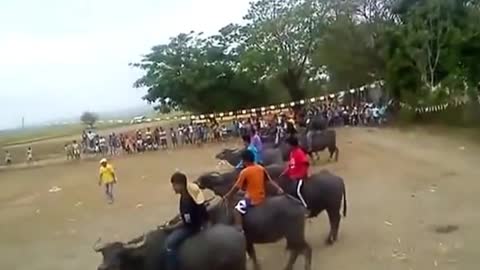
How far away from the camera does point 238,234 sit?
8.00 meters

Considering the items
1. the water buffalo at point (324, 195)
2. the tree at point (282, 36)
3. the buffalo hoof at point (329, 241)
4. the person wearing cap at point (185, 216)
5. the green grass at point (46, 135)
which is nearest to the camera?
the person wearing cap at point (185, 216)

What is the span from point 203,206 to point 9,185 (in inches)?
898

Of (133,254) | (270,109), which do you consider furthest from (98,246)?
(270,109)

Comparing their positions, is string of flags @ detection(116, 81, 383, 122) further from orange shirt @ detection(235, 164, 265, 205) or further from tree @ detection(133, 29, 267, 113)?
orange shirt @ detection(235, 164, 265, 205)

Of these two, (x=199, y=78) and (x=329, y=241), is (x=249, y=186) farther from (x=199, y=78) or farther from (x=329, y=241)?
(x=199, y=78)

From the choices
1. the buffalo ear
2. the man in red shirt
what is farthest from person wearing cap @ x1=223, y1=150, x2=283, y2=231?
the man in red shirt

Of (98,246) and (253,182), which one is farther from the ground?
(253,182)

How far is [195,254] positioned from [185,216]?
46cm

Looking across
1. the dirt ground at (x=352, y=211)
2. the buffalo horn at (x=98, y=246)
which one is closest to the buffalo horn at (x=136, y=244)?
the buffalo horn at (x=98, y=246)

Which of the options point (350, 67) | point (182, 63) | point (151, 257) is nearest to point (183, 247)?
point (151, 257)

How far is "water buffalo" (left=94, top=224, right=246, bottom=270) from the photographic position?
7812 mm

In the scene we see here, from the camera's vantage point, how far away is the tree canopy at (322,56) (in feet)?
103

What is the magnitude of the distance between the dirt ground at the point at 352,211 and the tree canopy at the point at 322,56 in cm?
468

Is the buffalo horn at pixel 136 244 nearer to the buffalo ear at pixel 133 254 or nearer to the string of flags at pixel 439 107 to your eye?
the buffalo ear at pixel 133 254
